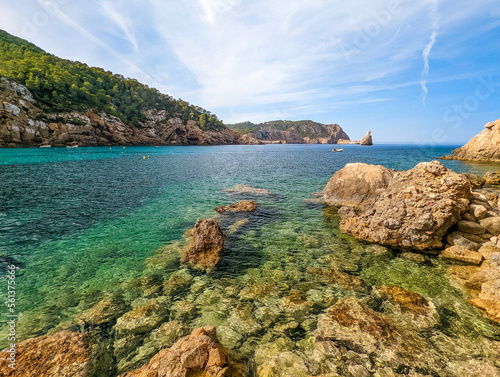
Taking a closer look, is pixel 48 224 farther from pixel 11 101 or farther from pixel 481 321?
pixel 11 101

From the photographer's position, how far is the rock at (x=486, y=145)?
194 feet

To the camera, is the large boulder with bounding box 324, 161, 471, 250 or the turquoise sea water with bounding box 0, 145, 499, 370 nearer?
the turquoise sea water with bounding box 0, 145, 499, 370

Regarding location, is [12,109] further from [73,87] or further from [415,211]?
[415,211]

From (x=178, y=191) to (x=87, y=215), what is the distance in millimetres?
9659

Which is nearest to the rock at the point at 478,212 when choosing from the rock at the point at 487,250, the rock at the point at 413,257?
the rock at the point at 487,250

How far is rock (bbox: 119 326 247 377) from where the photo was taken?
397 centimetres

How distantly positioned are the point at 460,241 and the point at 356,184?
7.72 metres

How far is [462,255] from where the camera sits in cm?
962

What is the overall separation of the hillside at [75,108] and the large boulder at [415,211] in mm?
104113

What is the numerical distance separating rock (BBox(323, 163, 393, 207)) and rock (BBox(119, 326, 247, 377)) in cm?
1538

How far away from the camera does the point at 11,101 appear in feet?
237

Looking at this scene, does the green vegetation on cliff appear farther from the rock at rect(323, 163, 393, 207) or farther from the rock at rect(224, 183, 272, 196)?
the rock at rect(323, 163, 393, 207)

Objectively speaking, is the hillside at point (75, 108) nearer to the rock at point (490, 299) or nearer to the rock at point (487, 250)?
the rock at point (490, 299)

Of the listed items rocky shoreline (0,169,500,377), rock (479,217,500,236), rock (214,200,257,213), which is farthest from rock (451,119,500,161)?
rock (214,200,257,213)
